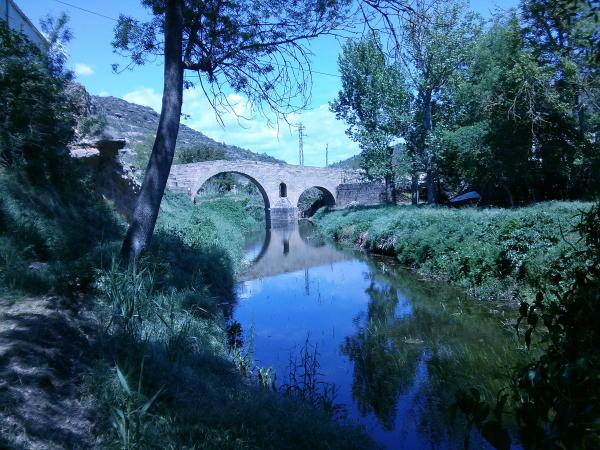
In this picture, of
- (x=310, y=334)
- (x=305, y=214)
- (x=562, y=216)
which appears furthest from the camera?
(x=305, y=214)

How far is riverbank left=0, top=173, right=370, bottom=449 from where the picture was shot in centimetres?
292

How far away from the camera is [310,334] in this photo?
8.23m

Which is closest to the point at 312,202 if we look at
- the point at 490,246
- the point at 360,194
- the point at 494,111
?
the point at 360,194

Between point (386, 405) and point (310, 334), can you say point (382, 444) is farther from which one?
point (310, 334)

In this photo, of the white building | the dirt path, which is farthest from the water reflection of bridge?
the dirt path

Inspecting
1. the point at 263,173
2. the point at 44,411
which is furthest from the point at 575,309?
the point at 263,173

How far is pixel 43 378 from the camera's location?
123 inches

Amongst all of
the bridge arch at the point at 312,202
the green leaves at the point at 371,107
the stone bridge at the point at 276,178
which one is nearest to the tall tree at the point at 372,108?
the green leaves at the point at 371,107

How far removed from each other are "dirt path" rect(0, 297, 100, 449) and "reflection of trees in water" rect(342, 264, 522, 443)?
311cm

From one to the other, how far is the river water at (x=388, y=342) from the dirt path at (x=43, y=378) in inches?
94.4

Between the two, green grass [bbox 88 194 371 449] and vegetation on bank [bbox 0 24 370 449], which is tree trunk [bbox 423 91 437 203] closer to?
vegetation on bank [bbox 0 24 370 449]

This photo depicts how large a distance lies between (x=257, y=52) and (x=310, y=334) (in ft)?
15.4

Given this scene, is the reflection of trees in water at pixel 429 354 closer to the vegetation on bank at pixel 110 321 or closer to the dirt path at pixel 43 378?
the vegetation on bank at pixel 110 321

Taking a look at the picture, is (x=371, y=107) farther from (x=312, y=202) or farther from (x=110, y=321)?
(x=110, y=321)
